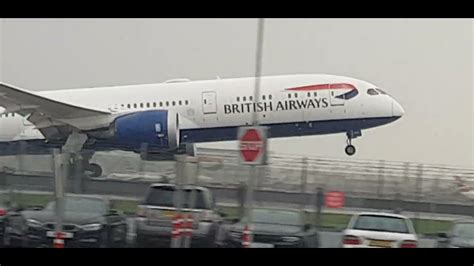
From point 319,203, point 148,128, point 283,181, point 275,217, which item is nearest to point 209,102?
point 148,128

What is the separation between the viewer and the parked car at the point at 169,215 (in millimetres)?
14367

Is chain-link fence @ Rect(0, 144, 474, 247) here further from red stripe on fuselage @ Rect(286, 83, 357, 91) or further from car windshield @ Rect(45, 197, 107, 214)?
red stripe on fuselage @ Rect(286, 83, 357, 91)

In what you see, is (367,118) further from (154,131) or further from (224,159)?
(224,159)

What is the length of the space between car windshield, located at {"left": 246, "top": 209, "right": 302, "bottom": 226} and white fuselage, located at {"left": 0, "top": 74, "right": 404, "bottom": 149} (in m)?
11.3

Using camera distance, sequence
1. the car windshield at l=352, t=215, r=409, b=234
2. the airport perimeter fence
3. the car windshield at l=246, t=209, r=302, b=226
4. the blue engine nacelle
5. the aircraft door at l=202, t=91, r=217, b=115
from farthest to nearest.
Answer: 1. the aircraft door at l=202, t=91, r=217, b=115
2. the blue engine nacelle
3. the airport perimeter fence
4. the car windshield at l=352, t=215, r=409, b=234
5. the car windshield at l=246, t=209, r=302, b=226

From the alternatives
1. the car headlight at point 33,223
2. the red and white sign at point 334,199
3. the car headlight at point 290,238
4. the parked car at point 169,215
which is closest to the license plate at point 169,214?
the parked car at point 169,215

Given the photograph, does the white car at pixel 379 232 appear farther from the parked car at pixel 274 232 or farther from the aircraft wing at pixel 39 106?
the aircraft wing at pixel 39 106

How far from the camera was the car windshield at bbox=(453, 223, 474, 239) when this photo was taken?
14690 millimetres

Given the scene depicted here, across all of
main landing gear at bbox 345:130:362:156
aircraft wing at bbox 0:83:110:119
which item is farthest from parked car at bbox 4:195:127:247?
aircraft wing at bbox 0:83:110:119

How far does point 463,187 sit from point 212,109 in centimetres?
1102

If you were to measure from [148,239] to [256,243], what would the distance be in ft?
4.70

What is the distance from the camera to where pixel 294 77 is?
27.0 meters

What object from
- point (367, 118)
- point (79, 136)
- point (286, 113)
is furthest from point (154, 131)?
point (367, 118)

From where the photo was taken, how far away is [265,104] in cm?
2662
